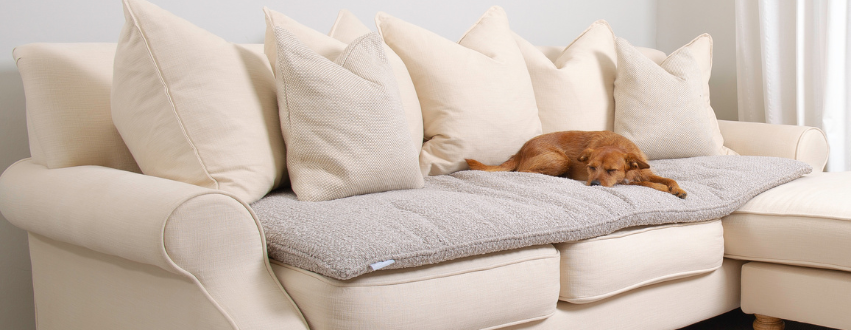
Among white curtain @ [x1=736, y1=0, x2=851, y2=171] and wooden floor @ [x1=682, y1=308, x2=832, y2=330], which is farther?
white curtain @ [x1=736, y1=0, x2=851, y2=171]

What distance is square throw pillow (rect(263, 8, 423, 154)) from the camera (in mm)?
1662

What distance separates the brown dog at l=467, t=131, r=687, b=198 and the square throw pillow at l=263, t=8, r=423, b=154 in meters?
0.22

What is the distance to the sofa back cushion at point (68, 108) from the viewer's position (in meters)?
1.42

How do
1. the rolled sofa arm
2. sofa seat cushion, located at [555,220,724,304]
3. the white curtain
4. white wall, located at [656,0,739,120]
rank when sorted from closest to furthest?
the rolled sofa arm < sofa seat cushion, located at [555,220,724,304] < the white curtain < white wall, located at [656,0,739,120]

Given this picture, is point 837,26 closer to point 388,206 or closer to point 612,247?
point 612,247

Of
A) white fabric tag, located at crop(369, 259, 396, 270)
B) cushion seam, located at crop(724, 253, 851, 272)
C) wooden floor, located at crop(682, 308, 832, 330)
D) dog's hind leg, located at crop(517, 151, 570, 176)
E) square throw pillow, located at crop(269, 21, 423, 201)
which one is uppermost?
square throw pillow, located at crop(269, 21, 423, 201)

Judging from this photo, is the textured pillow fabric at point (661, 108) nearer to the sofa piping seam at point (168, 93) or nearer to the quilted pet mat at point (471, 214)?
the quilted pet mat at point (471, 214)

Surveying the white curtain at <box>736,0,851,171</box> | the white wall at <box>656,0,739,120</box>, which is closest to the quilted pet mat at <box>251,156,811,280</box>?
the white curtain at <box>736,0,851,171</box>

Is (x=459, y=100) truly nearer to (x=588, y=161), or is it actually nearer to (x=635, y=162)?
(x=588, y=161)

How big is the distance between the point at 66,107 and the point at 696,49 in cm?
225

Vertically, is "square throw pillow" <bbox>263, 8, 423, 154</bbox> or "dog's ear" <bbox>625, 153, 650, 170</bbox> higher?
"square throw pillow" <bbox>263, 8, 423, 154</bbox>

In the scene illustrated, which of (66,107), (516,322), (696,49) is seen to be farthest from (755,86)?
(66,107)

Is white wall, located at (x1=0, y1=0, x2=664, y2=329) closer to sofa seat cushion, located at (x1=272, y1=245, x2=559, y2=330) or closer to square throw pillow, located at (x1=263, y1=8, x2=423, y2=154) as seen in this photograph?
square throw pillow, located at (x1=263, y1=8, x2=423, y2=154)

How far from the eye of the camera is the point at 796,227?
4.99ft
